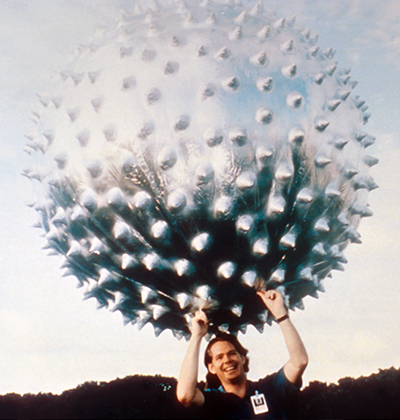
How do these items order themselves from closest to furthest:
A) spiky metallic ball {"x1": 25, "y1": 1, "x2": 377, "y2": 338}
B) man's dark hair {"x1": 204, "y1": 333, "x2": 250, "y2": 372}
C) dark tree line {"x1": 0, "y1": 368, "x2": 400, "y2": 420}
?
spiky metallic ball {"x1": 25, "y1": 1, "x2": 377, "y2": 338} < man's dark hair {"x1": 204, "y1": 333, "x2": 250, "y2": 372} < dark tree line {"x1": 0, "y1": 368, "x2": 400, "y2": 420}

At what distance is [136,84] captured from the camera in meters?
2.61

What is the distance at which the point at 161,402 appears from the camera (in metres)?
3.51

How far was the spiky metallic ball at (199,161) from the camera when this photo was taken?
8.17 ft

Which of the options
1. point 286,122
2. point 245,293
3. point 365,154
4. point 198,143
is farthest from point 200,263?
point 365,154

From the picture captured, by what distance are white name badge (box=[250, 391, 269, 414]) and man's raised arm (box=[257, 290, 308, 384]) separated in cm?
22

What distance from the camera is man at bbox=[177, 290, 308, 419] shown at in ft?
8.82

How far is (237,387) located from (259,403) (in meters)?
0.23

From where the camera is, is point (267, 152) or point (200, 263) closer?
point (267, 152)

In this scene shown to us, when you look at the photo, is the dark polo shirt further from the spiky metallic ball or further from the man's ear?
the spiky metallic ball

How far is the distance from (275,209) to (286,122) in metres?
0.53

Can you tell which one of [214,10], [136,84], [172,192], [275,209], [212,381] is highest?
[214,10]

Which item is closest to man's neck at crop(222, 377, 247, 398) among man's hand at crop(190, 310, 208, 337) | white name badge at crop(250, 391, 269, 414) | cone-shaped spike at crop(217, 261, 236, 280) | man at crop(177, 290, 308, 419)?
man at crop(177, 290, 308, 419)

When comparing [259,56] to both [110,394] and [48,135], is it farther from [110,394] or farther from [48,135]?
[110,394]

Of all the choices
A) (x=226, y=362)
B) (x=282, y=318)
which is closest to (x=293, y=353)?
(x=282, y=318)
